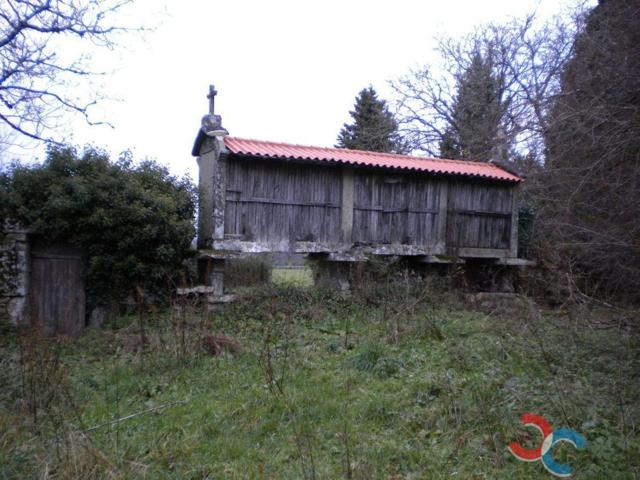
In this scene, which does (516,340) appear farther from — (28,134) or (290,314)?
(28,134)

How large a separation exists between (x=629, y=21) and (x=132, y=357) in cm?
758

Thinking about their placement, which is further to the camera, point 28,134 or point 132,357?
point 28,134

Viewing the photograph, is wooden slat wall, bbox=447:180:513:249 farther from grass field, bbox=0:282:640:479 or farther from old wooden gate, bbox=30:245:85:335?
old wooden gate, bbox=30:245:85:335

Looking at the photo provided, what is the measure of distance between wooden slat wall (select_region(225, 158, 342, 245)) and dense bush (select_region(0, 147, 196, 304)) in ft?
3.56

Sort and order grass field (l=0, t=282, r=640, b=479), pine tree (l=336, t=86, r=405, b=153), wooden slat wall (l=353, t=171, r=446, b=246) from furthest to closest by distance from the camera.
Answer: pine tree (l=336, t=86, r=405, b=153), wooden slat wall (l=353, t=171, r=446, b=246), grass field (l=0, t=282, r=640, b=479)

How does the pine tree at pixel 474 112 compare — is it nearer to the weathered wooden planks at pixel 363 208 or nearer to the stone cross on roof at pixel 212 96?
the weathered wooden planks at pixel 363 208

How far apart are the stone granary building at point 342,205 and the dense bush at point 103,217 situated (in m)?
0.83

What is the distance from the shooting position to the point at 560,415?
429 cm

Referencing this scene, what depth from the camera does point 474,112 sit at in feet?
72.3

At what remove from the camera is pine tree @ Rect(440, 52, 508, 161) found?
20.7 metres

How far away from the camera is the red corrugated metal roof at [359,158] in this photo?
1060 centimetres

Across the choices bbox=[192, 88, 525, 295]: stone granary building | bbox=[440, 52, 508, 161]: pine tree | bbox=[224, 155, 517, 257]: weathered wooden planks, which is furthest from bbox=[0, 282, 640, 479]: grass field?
bbox=[440, 52, 508, 161]: pine tree

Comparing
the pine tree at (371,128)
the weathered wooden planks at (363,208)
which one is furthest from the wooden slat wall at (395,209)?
the pine tree at (371,128)

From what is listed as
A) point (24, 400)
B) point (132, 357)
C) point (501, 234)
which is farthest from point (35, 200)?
point (501, 234)
